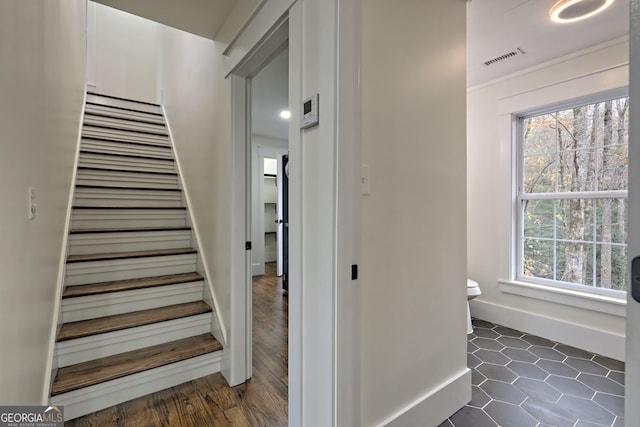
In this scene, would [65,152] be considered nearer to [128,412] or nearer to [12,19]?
[12,19]

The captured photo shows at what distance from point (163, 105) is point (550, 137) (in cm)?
458

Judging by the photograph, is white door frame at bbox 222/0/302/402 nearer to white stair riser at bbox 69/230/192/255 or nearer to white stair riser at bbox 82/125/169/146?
white stair riser at bbox 69/230/192/255

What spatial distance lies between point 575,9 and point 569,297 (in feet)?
7.11

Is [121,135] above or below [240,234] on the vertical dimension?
above

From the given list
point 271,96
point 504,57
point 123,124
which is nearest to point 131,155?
point 123,124

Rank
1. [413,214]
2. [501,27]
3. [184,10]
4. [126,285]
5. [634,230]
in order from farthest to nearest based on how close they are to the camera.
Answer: [126,285] < [501,27] < [184,10] < [413,214] < [634,230]

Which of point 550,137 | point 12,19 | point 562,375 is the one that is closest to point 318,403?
point 12,19

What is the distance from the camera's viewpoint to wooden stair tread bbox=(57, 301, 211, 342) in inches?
72.7

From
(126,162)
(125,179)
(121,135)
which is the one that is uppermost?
(121,135)

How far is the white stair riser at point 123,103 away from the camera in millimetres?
3979

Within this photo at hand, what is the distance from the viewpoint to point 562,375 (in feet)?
6.65

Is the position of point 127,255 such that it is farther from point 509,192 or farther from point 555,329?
point 555,329

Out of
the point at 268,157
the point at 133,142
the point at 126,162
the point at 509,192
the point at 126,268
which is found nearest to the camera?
the point at 126,268

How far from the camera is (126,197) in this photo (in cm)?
291
